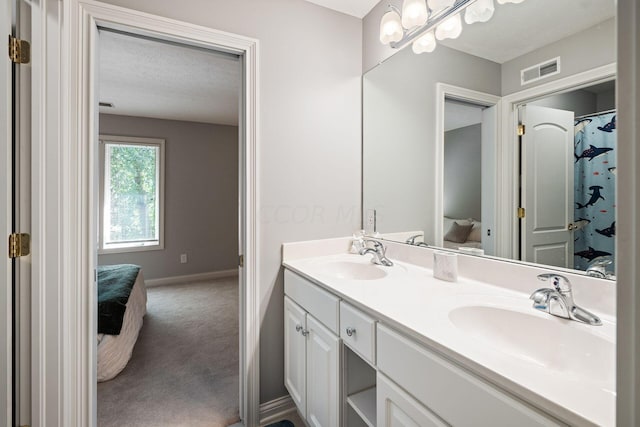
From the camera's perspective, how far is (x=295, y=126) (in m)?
1.75

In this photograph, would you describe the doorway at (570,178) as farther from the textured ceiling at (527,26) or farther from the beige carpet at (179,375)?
the beige carpet at (179,375)

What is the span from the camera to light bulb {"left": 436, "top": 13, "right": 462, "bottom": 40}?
140 centimetres

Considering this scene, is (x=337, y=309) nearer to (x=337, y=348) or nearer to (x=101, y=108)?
(x=337, y=348)

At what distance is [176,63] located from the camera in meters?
2.63

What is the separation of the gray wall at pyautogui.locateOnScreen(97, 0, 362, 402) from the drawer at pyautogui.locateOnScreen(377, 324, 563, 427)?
90 centimetres

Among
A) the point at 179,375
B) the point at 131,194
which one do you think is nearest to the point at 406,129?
the point at 179,375

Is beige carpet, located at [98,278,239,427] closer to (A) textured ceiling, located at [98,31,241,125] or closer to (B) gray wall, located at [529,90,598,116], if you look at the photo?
(A) textured ceiling, located at [98,31,241,125]

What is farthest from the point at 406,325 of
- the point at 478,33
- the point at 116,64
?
the point at 116,64

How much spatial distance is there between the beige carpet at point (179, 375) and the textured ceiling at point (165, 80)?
79.4 inches

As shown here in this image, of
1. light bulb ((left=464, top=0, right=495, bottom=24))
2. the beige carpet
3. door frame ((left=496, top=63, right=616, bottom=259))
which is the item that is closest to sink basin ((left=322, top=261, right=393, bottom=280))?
door frame ((left=496, top=63, right=616, bottom=259))

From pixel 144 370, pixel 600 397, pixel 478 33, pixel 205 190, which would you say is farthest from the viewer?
pixel 205 190

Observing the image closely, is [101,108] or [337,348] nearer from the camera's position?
[337,348]

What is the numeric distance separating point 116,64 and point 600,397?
11.6ft

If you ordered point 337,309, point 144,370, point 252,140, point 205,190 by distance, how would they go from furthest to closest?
point 205,190 → point 144,370 → point 252,140 → point 337,309
